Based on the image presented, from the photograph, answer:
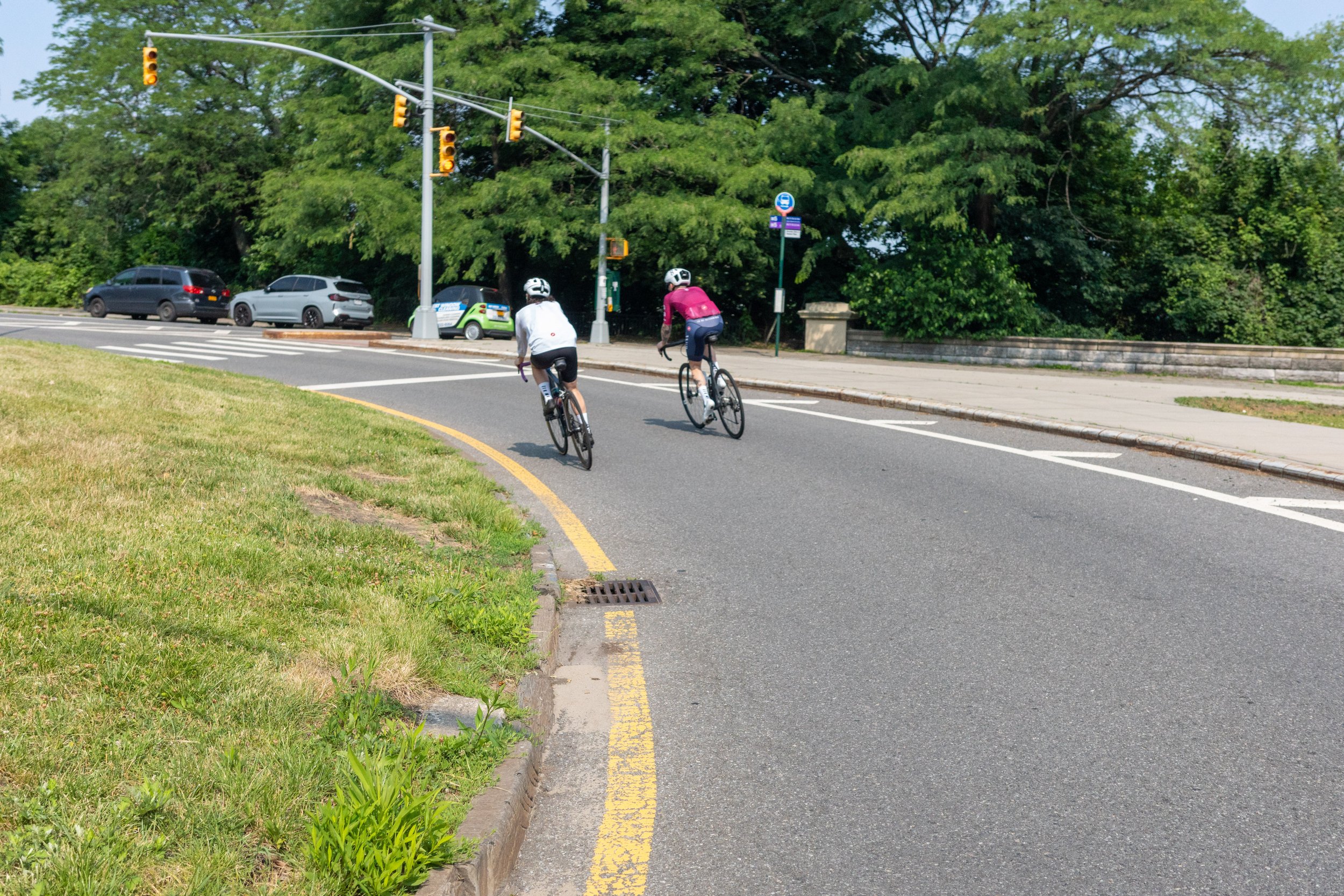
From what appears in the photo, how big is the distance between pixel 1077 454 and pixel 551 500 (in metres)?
5.73

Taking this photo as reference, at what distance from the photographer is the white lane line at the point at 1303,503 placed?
8.78 metres

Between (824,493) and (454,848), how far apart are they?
6.38m

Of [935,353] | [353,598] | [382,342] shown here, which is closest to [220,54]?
[382,342]

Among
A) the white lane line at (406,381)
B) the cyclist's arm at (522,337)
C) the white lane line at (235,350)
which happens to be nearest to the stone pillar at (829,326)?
the white lane line at (406,381)

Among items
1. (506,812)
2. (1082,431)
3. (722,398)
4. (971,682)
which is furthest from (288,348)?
(506,812)

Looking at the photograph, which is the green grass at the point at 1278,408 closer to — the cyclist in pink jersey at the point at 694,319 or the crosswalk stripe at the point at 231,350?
the cyclist in pink jersey at the point at 694,319

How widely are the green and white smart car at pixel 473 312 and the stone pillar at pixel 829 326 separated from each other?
8.37 meters

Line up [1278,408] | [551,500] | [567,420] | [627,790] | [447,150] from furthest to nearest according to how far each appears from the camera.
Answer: [447,150] → [1278,408] → [567,420] → [551,500] → [627,790]

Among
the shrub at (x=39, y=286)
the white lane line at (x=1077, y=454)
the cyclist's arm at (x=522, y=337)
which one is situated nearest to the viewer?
the cyclist's arm at (x=522, y=337)

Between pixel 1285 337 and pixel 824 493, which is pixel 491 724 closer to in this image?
pixel 824 493

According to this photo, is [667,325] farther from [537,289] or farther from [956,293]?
[956,293]

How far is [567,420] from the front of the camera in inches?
412

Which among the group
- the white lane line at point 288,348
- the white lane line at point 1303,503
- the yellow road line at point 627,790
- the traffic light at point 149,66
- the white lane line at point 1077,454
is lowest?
the yellow road line at point 627,790

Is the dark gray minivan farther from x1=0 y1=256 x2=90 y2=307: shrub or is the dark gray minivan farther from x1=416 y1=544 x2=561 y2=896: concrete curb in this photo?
x1=416 y1=544 x2=561 y2=896: concrete curb
